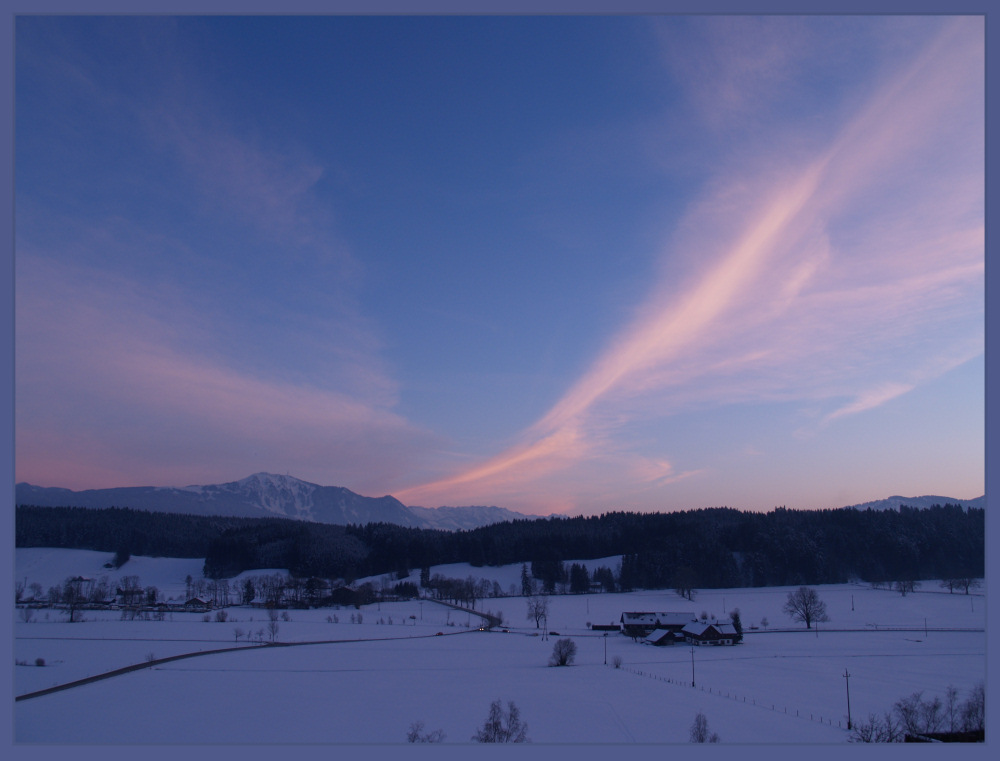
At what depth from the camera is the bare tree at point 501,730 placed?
808 inches

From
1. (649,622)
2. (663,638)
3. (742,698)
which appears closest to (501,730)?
(742,698)

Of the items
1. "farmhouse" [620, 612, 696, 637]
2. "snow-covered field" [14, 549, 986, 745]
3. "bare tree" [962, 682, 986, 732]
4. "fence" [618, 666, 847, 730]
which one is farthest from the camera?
"farmhouse" [620, 612, 696, 637]

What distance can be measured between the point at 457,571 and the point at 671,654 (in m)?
86.4

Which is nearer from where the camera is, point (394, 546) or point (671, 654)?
point (671, 654)

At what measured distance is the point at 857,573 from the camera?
100062 mm

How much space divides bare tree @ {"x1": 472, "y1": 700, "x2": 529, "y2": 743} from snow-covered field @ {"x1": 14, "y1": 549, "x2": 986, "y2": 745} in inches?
34.0

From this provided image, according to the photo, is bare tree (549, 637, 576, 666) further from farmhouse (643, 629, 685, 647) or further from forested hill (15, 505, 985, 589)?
forested hill (15, 505, 985, 589)

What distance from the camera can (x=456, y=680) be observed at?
1293 inches

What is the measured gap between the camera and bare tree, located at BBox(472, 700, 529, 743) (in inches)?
808

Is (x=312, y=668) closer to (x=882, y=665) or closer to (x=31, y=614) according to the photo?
(x=882, y=665)

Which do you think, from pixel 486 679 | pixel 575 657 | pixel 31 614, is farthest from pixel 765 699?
pixel 31 614

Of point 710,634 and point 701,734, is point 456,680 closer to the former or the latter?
point 701,734

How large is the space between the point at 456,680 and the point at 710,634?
28262 millimetres

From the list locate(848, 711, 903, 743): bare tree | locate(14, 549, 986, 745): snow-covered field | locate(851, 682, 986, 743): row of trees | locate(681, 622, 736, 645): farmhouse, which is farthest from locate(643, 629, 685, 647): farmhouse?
locate(848, 711, 903, 743): bare tree
